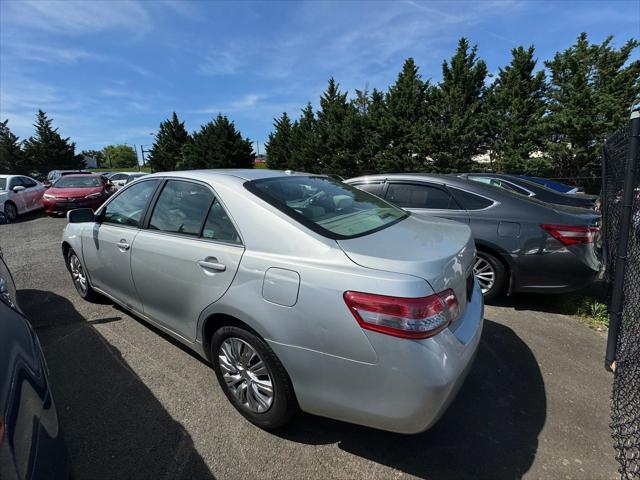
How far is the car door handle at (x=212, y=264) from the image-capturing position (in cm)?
218

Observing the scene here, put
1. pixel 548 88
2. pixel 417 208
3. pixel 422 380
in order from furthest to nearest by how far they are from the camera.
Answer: pixel 548 88 → pixel 417 208 → pixel 422 380

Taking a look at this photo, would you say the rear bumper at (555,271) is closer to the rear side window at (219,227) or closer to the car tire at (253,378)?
the car tire at (253,378)

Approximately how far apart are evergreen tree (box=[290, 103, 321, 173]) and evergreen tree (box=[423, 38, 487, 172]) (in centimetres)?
1053

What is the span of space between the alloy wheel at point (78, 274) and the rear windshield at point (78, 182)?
924 cm

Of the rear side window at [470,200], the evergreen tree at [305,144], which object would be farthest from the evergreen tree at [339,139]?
the rear side window at [470,200]

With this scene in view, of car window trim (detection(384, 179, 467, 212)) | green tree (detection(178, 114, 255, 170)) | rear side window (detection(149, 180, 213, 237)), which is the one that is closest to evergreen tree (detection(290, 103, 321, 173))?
green tree (detection(178, 114, 255, 170))

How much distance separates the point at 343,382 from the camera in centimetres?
176

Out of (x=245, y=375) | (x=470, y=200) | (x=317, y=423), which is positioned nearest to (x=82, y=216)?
(x=245, y=375)

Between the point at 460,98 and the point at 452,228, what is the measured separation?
25369 mm

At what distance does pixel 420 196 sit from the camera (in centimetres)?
465

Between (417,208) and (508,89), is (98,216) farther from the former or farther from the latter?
(508,89)

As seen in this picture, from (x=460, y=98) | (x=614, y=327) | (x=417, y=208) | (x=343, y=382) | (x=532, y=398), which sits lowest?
(x=532, y=398)

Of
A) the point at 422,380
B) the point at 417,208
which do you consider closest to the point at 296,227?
the point at 422,380

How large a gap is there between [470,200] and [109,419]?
4.20 m
